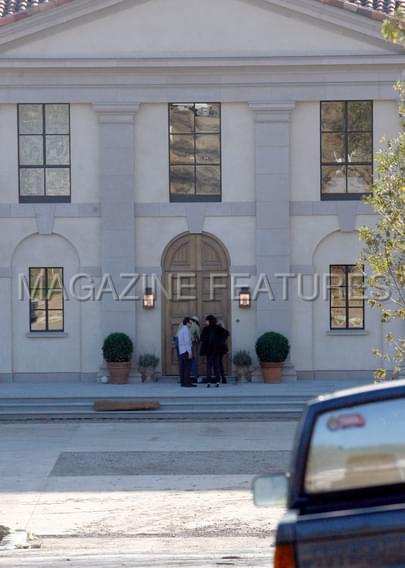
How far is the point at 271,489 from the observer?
5574 millimetres

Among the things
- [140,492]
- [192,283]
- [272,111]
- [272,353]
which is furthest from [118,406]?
[140,492]

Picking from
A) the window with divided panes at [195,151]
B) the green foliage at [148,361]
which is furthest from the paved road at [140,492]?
the window with divided panes at [195,151]

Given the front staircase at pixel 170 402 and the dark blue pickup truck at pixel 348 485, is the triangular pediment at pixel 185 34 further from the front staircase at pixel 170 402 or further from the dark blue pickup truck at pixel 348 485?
the dark blue pickup truck at pixel 348 485

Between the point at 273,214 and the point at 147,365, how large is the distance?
166 inches

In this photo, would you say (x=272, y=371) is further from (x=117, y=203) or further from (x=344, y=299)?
(x=117, y=203)

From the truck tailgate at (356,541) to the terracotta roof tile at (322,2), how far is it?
813 inches

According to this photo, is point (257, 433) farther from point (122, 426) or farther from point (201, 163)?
point (201, 163)

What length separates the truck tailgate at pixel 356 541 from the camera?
191 inches

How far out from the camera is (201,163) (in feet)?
84.8

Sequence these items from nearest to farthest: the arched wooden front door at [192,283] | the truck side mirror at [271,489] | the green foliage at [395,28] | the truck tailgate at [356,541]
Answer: the truck tailgate at [356,541] → the truck side mirror at [271,489] → the green foliage at [395,28] → the arched wooden front door at [192,283]

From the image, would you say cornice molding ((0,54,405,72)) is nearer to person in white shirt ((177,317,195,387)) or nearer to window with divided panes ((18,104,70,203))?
window with divided panes ((18,104,70,203))

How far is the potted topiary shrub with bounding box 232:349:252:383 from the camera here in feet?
83.6

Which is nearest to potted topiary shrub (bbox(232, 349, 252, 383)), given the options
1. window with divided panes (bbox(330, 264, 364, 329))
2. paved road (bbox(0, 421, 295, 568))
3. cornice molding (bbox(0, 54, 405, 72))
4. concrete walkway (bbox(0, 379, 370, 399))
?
concrete walkway (bbox(0, 379, 370, 399))

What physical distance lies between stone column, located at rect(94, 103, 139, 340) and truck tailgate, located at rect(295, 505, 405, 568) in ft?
68.2
